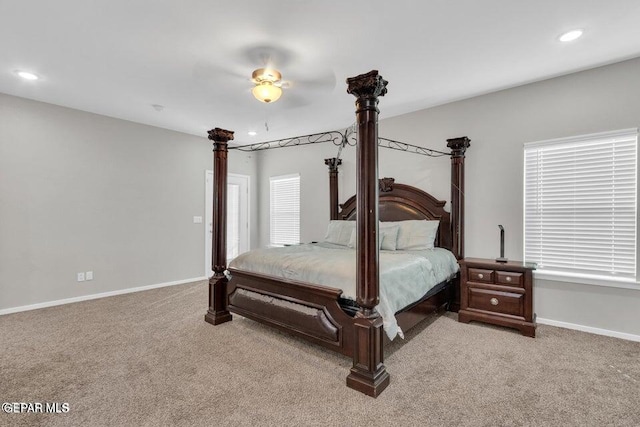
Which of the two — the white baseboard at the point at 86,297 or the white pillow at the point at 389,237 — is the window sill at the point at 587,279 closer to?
the white pillow at the point at 389,237

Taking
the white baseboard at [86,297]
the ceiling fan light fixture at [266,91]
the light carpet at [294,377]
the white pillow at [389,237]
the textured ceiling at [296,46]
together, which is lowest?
the light carpet at [294,377]

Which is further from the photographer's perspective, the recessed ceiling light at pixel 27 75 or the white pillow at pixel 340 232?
the white pillow at pixel 340 232

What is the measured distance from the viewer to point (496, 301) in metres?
3.14

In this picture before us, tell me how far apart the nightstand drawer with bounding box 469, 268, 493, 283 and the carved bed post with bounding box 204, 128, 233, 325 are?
2730 millimetres

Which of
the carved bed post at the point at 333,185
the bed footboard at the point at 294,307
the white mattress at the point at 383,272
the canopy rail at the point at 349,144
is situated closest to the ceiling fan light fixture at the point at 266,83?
the canopy rail at the point at 349,144

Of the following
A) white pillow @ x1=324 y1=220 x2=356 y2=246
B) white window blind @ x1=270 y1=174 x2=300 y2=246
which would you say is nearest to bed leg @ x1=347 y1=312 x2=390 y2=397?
white pillow @ x1=324 y1=220 x2=356 y2=246

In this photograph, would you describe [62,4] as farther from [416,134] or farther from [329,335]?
[416,134]

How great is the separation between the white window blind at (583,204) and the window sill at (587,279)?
58 mm

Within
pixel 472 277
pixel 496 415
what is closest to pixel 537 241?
pixel 472 277

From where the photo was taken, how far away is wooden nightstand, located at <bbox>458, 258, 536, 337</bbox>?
298 cm

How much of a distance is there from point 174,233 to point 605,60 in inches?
235

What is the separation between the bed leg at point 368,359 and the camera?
6.67ft

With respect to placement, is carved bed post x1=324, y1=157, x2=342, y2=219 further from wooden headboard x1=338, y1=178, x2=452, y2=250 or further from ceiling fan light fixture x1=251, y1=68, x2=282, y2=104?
ceiling fan light fixture x1=251, y1=68, x2=282, y2=104

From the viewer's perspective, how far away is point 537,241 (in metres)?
3.40
